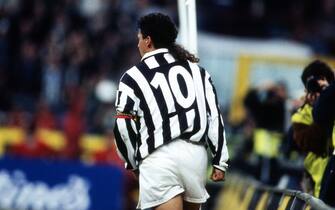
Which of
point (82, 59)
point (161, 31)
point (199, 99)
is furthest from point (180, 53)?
point (82, 59)

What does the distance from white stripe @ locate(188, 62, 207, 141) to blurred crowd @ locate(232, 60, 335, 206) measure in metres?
0.91

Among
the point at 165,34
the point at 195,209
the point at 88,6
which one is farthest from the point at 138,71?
the point at 88,6

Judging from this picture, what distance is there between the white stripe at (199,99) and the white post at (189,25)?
135 cm

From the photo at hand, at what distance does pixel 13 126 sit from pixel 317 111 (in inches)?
612

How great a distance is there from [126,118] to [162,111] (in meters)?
0.27

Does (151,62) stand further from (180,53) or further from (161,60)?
(180,53)

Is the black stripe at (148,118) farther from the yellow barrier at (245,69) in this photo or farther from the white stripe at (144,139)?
the yellow barrier at (245,69)

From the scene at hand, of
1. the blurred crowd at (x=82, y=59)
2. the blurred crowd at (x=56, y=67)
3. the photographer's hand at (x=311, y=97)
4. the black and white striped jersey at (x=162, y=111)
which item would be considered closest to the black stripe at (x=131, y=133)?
the black and white striped jersey at (x=162, y=111)

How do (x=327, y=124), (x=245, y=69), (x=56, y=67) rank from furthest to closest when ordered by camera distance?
(x=56, y=67)
(x=245, y=69)
(x=327, y=124)

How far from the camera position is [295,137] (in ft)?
39.7

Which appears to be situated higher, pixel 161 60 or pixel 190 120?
pixel 161 60

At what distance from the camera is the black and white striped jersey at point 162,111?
34.3ft

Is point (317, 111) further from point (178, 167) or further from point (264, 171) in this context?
point (264, 171)

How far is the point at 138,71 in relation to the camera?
10586mm
